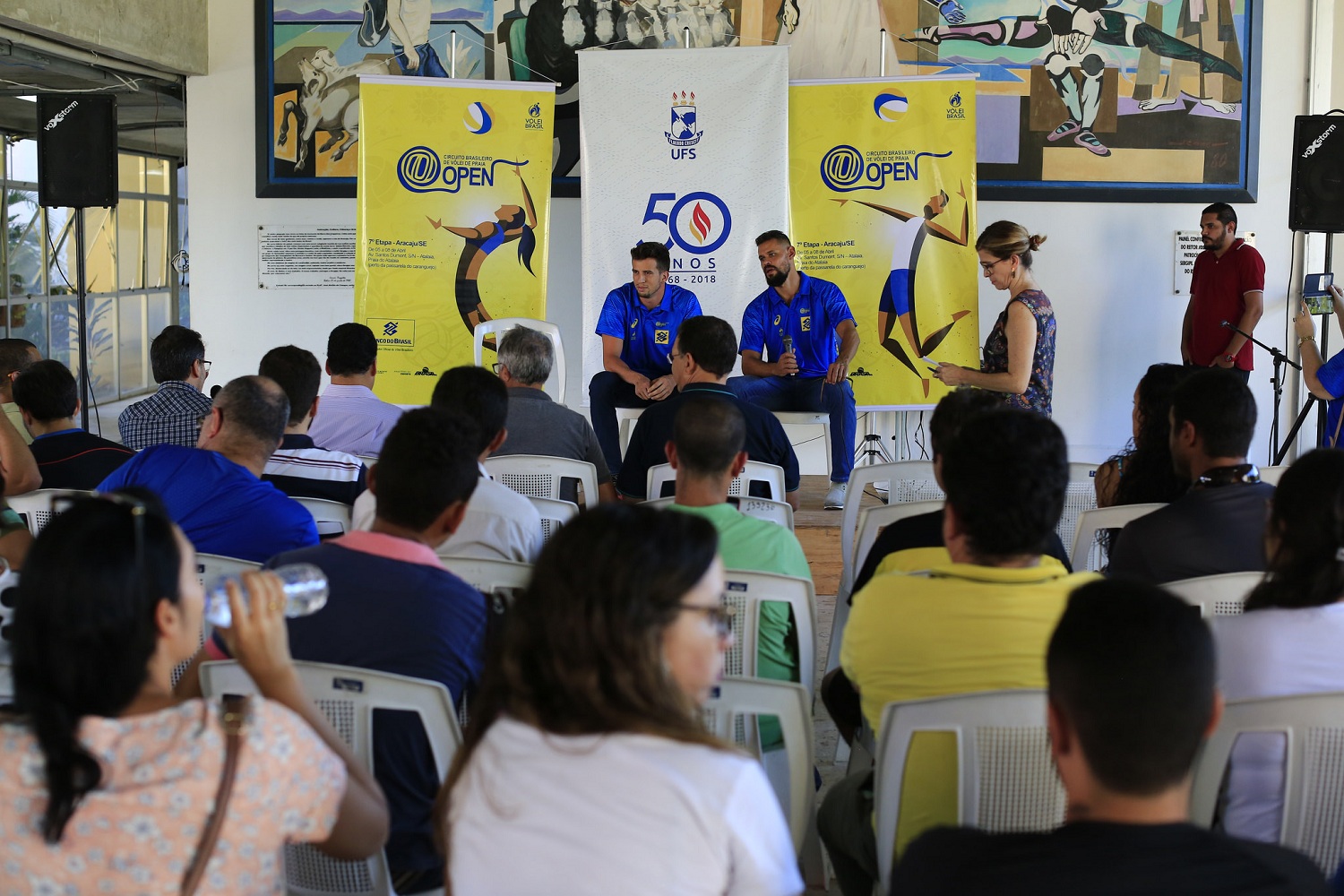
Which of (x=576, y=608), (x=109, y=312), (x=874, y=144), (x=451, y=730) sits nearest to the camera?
(x=576, y=608)

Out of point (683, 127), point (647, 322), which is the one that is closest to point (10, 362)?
point (647, 322)

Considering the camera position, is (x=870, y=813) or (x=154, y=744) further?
(x=870, y=813)

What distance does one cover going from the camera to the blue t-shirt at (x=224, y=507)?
2.76 metres

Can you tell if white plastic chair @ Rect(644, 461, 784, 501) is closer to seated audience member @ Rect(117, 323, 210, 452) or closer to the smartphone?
seated audience member @ Rect(117, 323, 210, 452)

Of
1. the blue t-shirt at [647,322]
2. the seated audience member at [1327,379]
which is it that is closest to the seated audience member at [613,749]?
the seated audience member at [1327,379]

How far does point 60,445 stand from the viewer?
3523mm

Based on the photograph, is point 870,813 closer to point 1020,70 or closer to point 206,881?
point 206,881

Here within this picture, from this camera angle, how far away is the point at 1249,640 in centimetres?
179

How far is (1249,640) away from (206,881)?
4.67ft

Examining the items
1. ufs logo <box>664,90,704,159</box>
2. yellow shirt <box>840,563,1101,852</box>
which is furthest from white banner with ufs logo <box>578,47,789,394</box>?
yellow shirt <box>840,563,1101,852</box>

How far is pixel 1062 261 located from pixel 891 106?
5.08 ft

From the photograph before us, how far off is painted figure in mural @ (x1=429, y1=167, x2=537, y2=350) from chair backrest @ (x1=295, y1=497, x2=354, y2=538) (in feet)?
12.1

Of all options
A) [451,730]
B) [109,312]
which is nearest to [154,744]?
[451,730]

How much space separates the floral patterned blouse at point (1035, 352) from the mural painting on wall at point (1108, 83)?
93.5 inches
